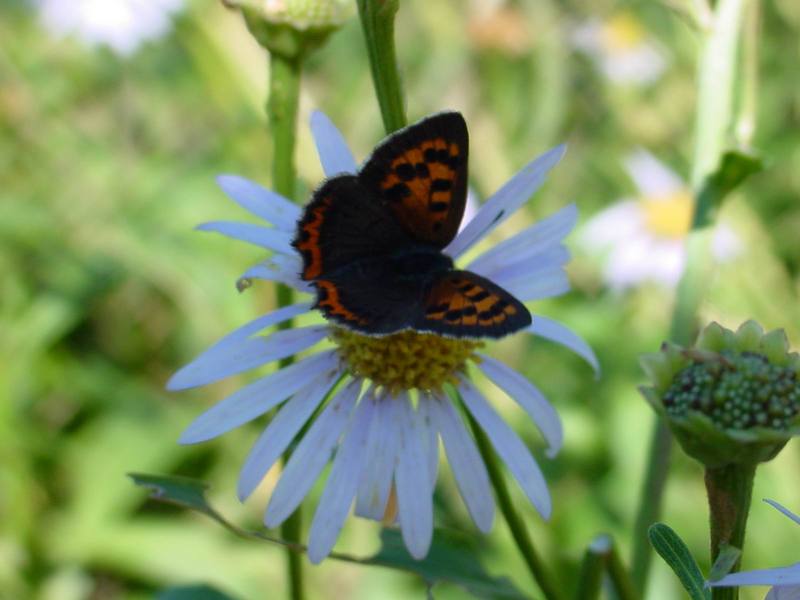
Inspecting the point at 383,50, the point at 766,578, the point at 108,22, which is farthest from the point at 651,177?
the point at 766,578

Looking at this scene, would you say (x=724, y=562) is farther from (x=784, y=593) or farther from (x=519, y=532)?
(x=519, y=532)

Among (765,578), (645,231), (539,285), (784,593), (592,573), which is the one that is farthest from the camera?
(645,231)

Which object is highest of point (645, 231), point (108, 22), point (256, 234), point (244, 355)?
point (108, 22)

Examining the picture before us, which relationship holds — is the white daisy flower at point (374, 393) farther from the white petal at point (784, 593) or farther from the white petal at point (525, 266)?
the white petal at point (784, 593)

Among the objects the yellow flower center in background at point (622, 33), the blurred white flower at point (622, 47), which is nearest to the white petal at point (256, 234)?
the blurred white flower at point (622, 47)

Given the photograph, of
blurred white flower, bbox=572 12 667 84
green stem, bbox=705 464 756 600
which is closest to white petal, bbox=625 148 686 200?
blurred white flower, bbox=572 12 667 84

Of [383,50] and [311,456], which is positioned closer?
[383,50]

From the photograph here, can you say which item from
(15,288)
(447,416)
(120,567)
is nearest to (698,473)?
(120,567)
